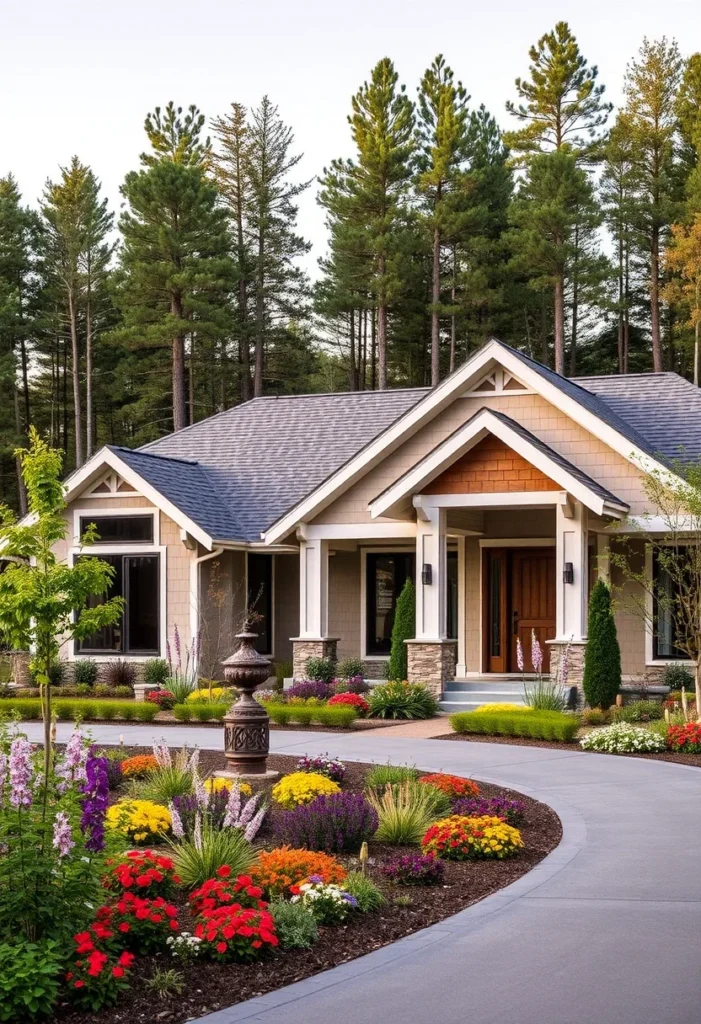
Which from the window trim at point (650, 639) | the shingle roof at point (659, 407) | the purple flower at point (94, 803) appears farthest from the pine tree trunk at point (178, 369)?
the purple flower at point (94, 803)

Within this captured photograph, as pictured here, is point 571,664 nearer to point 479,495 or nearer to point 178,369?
point 479,495

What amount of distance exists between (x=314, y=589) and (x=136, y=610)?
12.1 feet

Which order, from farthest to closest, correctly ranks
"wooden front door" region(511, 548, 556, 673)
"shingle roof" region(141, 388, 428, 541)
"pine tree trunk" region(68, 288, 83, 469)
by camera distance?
"pine tree trunk" region(68, 288, 83, 469) < "shingle roof" region(141, 388, 428, 541) < "wooden front door" region(511, 548, 556, 673)

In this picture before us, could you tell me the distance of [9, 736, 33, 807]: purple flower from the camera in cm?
598

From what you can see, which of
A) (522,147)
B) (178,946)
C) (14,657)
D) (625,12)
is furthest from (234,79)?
(178,946)

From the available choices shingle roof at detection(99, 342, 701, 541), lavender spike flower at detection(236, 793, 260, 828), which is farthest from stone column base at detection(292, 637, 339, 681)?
lavender spike flower at detection(236, 793, 260, 828)

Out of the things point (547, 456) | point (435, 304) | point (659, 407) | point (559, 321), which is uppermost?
point (435, 304)

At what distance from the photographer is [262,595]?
2581 cm

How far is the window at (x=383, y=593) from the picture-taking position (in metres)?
24.4

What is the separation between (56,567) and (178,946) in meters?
3.22

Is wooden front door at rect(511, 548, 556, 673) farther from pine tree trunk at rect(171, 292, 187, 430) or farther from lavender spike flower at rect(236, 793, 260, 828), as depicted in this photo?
pine tree trunk at rect(171, 292, 187, 430)

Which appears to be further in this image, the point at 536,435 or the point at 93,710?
the point at 536,435

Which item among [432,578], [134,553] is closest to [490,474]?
[432,578]

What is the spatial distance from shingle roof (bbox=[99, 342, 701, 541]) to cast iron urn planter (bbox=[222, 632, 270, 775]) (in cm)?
912
